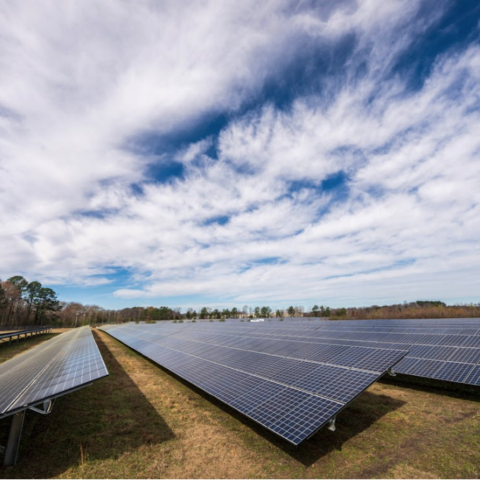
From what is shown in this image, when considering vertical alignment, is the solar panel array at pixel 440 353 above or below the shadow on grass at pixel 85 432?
above

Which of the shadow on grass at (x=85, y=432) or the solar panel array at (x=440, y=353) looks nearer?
the shadow on grass at (x=85, y=432)

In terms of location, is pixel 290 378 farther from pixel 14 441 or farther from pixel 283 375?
pixel 14 441

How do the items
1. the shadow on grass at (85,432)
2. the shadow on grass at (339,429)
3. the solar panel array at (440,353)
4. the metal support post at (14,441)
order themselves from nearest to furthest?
the metal support post at (14,441)
the shadow on grass at (85,432)
the shadow on grass at (339,429)
the solar panel array at (440,353)

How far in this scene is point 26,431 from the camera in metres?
8.52

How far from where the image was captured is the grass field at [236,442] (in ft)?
20.2

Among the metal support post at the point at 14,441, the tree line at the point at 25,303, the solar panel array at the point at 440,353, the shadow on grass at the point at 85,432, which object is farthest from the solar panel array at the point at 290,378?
the tree line at the point at 25,303

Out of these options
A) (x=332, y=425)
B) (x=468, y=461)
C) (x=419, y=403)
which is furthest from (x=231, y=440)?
(x=419, y=403)

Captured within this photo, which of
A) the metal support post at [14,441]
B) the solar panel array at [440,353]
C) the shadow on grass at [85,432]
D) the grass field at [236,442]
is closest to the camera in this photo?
the grass field at [236,442]

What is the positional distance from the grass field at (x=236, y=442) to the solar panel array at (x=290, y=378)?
1129mm

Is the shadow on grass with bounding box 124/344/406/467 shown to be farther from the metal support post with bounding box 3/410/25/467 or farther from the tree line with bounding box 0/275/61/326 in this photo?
the tree line with bounding box 0/275/61/326

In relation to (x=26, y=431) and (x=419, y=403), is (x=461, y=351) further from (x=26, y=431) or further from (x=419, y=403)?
(x=26, y=431)

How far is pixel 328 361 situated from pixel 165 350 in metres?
12.6

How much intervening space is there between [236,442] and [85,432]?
18.0 ft

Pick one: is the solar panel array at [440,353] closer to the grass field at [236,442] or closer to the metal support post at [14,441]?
the grass field at [236,442]
